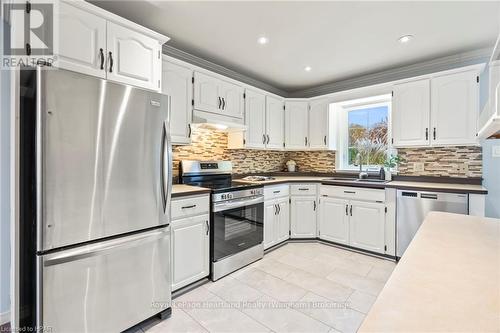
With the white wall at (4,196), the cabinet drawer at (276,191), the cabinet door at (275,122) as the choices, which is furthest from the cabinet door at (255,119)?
the white wall at (4,196)

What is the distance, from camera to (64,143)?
136 cm

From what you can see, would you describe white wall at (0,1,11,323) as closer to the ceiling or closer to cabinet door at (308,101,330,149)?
the ceiling

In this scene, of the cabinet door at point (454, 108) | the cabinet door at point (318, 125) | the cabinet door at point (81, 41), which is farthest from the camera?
the cabinet door at point (318, 125)

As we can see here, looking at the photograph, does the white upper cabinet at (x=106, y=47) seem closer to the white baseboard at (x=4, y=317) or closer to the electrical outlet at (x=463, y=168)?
the white baseboard at (x=4, y=317)

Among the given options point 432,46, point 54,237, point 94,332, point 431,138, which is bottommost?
point 94,332

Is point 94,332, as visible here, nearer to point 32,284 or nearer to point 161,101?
point 32,284

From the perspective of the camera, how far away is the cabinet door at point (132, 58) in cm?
179

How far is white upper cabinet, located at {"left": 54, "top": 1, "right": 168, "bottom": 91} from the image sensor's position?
1582mm

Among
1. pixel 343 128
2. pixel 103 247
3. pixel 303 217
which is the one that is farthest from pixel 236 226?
pixel 343 128

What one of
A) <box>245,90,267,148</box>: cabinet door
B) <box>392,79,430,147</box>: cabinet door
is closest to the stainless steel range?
<box>245,90,267,148</box>: cabinet door

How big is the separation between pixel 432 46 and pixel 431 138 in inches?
40.3

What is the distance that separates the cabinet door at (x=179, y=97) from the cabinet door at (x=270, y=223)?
4.37 ft

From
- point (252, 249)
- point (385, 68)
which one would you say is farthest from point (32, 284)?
point (385, 68)

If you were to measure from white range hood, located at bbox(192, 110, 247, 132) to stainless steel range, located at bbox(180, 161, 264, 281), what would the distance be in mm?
468
